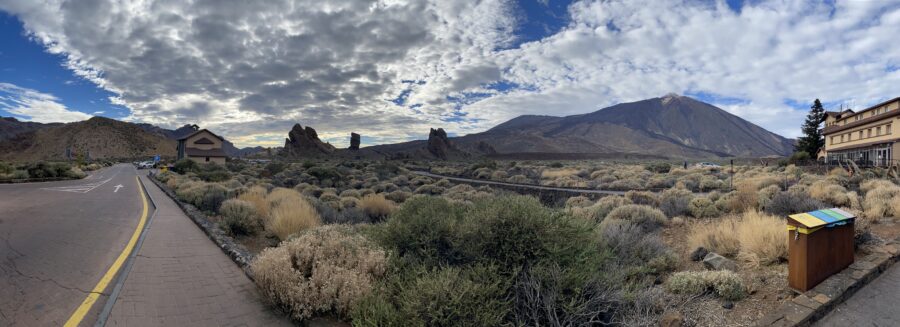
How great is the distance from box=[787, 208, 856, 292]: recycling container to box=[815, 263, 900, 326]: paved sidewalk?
0.38 m

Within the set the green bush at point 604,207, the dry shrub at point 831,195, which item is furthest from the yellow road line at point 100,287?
the dry shrub at point 831,195

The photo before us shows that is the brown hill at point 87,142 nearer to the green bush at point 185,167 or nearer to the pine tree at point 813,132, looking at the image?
the green bush at point 185,167

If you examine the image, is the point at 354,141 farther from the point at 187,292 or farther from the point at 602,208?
the point at 187,292

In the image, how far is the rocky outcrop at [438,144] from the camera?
99250 millimetres

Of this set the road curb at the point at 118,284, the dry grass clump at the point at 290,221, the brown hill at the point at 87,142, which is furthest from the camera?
the brown hill at the point at 87,142

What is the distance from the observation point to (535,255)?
426cm

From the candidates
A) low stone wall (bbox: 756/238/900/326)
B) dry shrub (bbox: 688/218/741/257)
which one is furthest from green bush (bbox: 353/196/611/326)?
dry shrub (bbox: 688/218/741/257)

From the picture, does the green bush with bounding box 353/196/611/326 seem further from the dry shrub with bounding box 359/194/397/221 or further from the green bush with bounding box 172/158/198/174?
the green bush with bounding box 172/158/198/174

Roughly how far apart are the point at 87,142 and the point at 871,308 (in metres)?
132

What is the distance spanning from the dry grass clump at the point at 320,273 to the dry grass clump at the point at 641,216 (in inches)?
292

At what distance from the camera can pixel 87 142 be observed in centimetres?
9612

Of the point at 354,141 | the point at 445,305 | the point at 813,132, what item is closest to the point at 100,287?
the point at 445,305

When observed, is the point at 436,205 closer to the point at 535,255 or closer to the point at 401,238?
the point at 401,238

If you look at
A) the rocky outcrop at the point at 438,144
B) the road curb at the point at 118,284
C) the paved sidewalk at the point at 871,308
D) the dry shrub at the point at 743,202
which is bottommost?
the paved sidewalk at the point at 871,308
